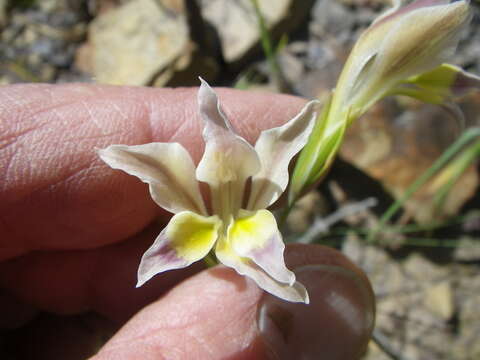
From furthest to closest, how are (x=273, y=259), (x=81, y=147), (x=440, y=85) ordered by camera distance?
1. (x=81, y=147)
2. (x=440, y=85)
3. (x=273, y=259)

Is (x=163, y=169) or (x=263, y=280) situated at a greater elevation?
(x=163, y=169)

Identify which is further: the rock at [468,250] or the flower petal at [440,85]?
the rock at [468,250]

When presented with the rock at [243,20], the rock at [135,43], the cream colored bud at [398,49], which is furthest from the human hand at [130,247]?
the rock at [243,20]

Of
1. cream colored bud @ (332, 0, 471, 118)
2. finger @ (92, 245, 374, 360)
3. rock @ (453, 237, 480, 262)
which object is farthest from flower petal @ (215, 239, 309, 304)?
rock @ (453, 237, 480, 262)

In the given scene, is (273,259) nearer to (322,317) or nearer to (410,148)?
(322,317)

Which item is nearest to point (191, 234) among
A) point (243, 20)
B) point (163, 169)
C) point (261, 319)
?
point (163, 169)

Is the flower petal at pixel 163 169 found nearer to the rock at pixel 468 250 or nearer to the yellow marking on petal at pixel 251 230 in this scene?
the yellow marking on petal at pixel 251 230

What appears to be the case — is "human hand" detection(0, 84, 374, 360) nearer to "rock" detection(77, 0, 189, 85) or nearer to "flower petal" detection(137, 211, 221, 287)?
"flower petal" detection(137, 211, 221, 287)
